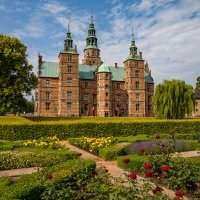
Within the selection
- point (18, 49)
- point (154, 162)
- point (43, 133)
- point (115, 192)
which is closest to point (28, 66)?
point (18, 49)

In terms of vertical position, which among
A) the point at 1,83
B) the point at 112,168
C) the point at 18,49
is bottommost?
the point at 112,168

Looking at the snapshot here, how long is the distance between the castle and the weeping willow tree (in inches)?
1004

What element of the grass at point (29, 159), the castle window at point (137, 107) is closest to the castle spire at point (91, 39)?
the castle window at point (137, 107)

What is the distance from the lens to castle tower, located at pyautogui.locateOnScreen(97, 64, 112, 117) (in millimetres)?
68125

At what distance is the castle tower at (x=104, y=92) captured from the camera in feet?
224

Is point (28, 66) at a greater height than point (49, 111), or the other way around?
point (28, 66)

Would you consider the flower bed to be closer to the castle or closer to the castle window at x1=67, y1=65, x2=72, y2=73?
the castle

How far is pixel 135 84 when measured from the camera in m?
71.1

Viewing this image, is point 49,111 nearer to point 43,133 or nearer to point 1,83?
point 1,83

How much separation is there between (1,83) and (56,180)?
29700 mm

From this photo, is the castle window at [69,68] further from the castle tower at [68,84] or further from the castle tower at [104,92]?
the castle tower at [104,92]

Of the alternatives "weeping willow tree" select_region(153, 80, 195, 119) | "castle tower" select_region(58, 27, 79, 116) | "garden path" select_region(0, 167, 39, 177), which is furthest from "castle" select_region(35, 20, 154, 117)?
"garden path" select_region(0, 167, 39, 177)

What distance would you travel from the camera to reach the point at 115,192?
688cm

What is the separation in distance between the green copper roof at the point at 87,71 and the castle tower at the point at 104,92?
0.76m
